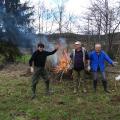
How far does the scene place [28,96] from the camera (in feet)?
39.7

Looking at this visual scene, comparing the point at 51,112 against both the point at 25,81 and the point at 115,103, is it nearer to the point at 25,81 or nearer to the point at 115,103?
the point at 115,103

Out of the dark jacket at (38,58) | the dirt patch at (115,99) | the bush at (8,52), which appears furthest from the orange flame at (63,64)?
the bush at (8,52)

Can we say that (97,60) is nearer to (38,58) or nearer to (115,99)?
(115,99)

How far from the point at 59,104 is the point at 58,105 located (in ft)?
0.65

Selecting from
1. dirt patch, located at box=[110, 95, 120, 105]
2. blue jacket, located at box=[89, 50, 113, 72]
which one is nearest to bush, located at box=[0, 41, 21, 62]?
blue jacket, located at box=[89, 50, 113, 72]

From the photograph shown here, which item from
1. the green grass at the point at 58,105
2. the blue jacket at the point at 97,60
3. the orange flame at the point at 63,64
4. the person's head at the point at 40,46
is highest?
the person's head at the point at 40,46

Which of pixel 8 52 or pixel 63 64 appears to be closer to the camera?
pixel 63 64

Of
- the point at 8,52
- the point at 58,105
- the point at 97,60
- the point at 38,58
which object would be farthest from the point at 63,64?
the point at 8,52

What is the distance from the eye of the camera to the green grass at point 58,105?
367 inches

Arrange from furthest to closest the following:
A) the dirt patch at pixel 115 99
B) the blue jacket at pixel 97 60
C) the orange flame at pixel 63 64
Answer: the orange flame at pixel 63 64 < the blue jacket at pixel 97 60 < the dirt patch at pixel 115 99

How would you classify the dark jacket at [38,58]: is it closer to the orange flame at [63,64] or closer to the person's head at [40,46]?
→ the person's head at [40,46]

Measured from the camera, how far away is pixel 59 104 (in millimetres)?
10820

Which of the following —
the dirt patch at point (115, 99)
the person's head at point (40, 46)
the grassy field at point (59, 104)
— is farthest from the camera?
the person's head at point (40, 46)

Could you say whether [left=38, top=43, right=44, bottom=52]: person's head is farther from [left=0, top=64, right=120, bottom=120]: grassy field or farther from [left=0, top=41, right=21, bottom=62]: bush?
[left=0, top=41, right=21, bottom=62]: bush
